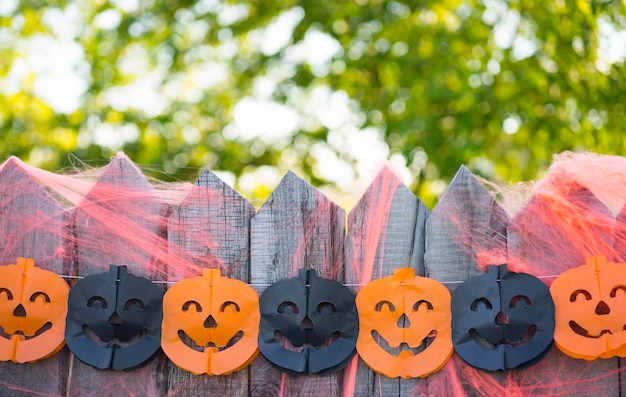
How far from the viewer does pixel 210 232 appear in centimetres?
224

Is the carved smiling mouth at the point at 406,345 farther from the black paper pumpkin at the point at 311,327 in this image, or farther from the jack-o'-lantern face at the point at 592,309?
the jack-o'-lantern face at the point at 592,309

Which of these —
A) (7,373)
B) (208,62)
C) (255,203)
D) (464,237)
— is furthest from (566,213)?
(208,62)

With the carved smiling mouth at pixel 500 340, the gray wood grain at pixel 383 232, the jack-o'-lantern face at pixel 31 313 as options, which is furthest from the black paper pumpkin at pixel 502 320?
the jack-o'-lantern face at pixel 31 313

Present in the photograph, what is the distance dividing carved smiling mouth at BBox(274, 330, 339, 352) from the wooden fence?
84 mm

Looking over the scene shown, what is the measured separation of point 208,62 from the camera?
7648 millimetres

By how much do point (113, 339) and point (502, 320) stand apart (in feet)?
3.83

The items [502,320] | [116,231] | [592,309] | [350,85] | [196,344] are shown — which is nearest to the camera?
[592,309]

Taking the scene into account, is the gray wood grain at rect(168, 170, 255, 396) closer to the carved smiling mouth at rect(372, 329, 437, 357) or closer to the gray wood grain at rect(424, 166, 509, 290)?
the carved smiling mouth at rect(372, 329, 437, 357)

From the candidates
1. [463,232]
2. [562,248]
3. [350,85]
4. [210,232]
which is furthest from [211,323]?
[350,85]

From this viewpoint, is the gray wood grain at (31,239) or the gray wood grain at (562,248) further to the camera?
the gray wood grain at (31,239)

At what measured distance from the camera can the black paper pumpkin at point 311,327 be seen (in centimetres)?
207

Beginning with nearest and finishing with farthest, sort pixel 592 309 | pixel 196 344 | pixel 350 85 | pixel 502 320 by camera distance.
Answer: pixel 592 309, pixel 502 320, pixel 196 344, pixel 350 85

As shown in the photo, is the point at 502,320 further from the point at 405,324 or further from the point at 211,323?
the point at 211,323

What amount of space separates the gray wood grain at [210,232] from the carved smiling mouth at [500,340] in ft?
2.30
